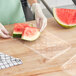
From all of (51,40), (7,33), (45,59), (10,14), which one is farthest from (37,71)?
(10,14)

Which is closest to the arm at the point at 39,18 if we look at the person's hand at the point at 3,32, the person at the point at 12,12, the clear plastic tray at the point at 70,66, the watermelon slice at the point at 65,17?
the person at the point at 12,12

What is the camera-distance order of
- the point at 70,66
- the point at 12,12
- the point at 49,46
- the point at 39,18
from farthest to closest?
the point at 12,12 → the point at 39,18 → the point at 49,46 → the point at 70,66

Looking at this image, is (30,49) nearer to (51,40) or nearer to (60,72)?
(51,40)

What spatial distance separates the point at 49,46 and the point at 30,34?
176 millimetres

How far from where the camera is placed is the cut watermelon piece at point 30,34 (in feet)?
3.96

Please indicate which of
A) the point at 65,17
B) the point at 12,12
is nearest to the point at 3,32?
the point at 12,12

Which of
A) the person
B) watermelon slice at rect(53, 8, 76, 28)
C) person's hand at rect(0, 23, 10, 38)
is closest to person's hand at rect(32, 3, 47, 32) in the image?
the person

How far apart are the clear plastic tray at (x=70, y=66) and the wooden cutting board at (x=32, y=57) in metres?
0.02

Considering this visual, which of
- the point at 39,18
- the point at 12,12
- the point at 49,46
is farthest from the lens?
the point at 12,12

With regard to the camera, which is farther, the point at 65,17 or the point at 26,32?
the point at 65,17

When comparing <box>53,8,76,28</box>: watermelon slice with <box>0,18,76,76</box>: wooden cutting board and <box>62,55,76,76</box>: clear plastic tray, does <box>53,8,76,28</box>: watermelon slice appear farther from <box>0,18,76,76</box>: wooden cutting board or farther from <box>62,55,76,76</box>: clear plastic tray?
<box>62,55,76,76</box>: clear plastic tray

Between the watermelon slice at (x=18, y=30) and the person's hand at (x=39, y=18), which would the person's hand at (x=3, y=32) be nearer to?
the watermelon slice at (x=18, y=30)

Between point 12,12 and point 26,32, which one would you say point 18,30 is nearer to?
point 26,32

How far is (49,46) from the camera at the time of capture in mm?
1150
